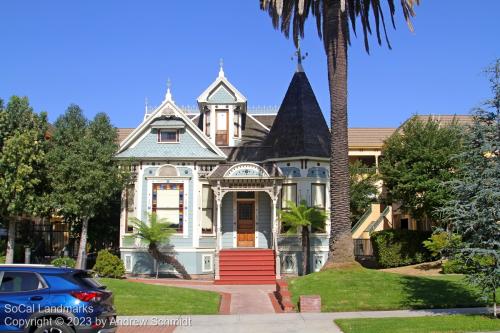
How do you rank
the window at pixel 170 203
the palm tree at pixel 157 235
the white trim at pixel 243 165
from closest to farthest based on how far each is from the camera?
1. the palm tree at pixel 157 235
2. the white trim at pixel 243 165
3. the window at pixel 170 203

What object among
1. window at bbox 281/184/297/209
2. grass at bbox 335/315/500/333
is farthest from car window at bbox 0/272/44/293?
window at bbox 281/184/297/209

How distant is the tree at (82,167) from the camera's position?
24.6 meters

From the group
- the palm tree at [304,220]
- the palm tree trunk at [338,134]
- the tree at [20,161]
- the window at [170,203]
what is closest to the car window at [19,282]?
the palm tree trunk at [338,134]

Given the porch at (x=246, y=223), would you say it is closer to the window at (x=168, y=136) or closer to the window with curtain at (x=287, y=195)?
the window with curtain at (x=287, y=195)

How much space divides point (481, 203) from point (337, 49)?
386 inches

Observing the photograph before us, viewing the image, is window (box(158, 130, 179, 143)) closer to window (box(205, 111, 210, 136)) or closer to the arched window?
the arched window

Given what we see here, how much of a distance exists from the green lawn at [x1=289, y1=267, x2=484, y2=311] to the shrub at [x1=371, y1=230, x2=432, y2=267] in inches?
329

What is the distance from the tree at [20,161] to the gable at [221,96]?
8.88 m

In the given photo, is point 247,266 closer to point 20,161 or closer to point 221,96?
point 221,96

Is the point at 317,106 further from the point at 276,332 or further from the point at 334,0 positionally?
the point at 276,332

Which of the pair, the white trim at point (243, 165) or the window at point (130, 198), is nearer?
the white trim at point (243, 165)

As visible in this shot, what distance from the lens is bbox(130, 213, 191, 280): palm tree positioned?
25.2m

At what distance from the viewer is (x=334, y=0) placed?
2078 centimetres

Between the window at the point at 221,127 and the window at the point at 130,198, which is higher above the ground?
the window at the point at 221,127
